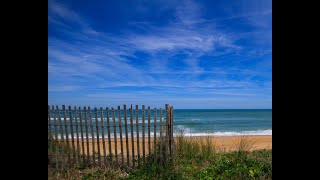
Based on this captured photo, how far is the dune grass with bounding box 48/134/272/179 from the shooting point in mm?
5086

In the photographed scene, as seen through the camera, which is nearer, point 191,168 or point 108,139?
point 191,168

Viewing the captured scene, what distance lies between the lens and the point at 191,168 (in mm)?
5867

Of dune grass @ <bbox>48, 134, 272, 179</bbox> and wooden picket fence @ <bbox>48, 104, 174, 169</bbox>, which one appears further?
wooden picket fence @ <bbox>48, 104, 174, 169</bbox>

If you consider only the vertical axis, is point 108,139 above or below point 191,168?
above

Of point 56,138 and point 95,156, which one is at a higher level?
point 56,138

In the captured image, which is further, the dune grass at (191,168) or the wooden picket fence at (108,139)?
the wooden picket fence at (108,139)

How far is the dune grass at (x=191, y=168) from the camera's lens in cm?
509
